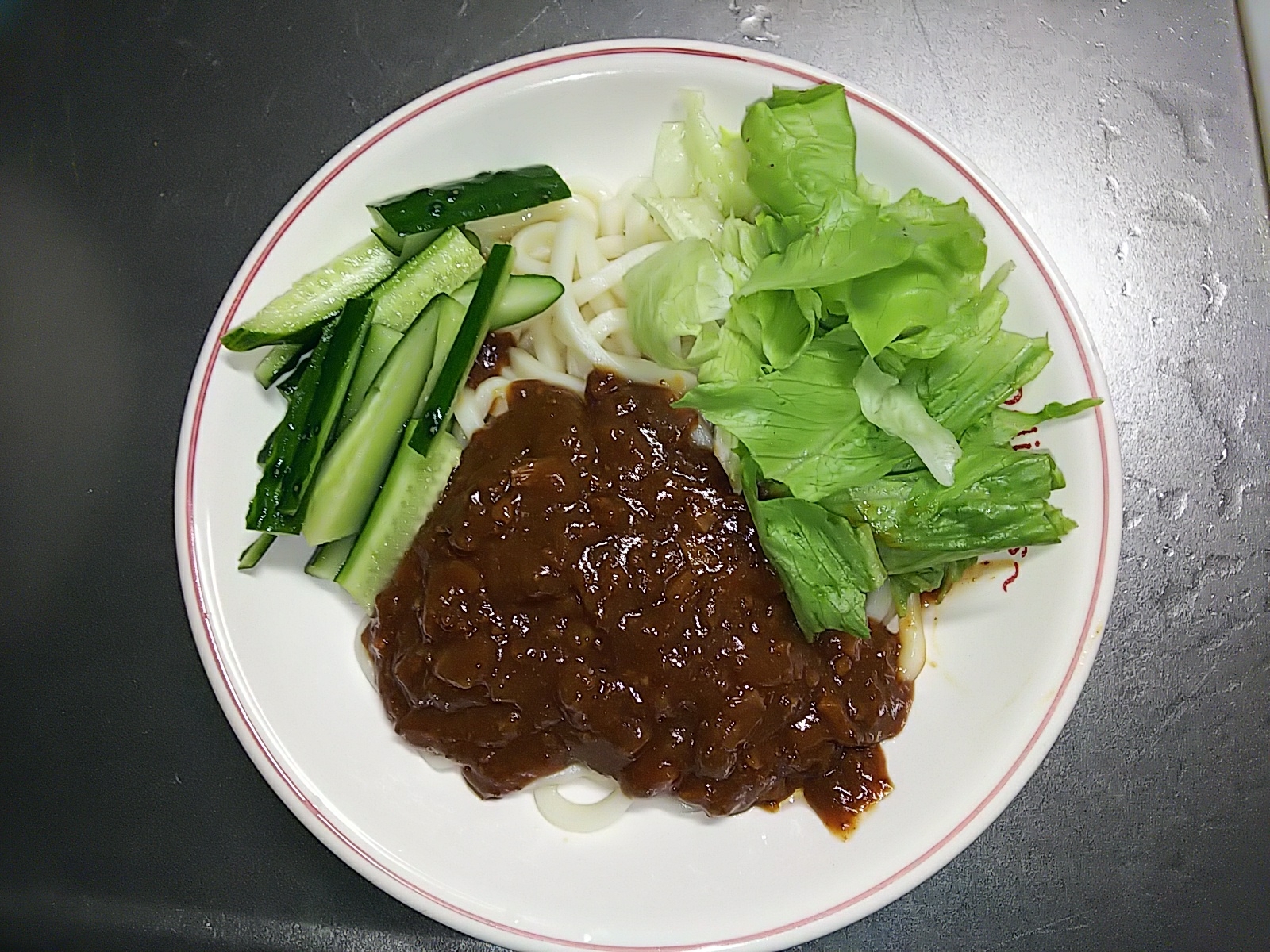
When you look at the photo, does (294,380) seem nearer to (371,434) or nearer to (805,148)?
(371,434)

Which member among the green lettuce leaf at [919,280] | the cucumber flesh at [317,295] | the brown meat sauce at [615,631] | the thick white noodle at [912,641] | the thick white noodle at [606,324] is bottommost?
the thick white noodle at [912,641]

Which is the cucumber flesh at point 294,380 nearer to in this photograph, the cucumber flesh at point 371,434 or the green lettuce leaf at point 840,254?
the cucumber flesh at point 371,434

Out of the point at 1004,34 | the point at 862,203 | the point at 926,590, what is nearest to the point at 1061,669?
the point at 926,590

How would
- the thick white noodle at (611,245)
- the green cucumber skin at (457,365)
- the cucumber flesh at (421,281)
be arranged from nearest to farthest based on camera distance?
the green cucumber skin at (457,365), the cucumber flesh at (421,281), the thick white noodle at (611,245)

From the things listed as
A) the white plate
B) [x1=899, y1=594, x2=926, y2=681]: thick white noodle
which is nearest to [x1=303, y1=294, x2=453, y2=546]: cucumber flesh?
the white plate

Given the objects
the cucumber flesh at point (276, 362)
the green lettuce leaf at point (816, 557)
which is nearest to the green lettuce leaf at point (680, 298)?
the green lettuce leaf at point (816, 557)

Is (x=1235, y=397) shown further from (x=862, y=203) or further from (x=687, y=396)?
(x=687, y=396)

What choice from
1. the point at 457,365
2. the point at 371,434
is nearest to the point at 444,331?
the point at 457,365
